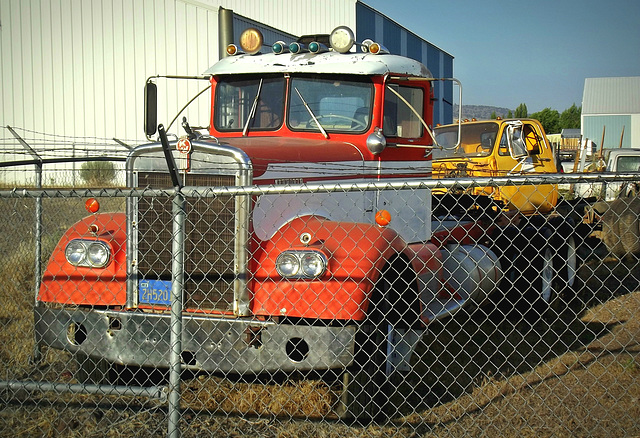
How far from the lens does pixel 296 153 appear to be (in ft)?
17.2

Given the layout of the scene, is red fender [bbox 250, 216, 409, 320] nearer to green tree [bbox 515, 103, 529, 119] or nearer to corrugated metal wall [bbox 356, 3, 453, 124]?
corrugated metal wall [bbox 356, 3, 453, 124]

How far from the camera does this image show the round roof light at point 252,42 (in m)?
6.52

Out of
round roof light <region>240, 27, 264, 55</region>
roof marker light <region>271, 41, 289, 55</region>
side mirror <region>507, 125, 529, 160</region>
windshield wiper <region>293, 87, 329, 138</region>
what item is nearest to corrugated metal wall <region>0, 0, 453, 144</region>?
side mirror <region>507, 125, 529, 160</region>

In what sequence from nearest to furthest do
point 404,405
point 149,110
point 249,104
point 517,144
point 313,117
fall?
1. point 404,405
2. point 313,117
3. point 249,104
4. point 149,110
5. point 517,144

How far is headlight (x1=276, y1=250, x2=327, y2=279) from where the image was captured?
14.0ft

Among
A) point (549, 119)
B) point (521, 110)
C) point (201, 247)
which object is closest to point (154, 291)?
point (201, 247)

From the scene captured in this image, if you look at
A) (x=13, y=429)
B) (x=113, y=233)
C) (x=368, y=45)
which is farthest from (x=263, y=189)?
(x=368, y=45)

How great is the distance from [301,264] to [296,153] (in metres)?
1.25

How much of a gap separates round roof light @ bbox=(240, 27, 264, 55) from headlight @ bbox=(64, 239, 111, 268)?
8.70 feet

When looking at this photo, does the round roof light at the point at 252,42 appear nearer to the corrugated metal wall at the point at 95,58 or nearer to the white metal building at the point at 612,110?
the corrugated metal wall at the point at 95,58

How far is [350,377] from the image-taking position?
14.6 feet

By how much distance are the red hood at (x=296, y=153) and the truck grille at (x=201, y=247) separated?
15.0 inches

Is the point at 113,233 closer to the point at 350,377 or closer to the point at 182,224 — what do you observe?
→ the point at 182,224

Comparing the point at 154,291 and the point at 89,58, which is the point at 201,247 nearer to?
the point at 154,291
